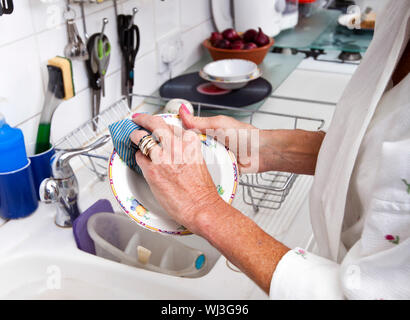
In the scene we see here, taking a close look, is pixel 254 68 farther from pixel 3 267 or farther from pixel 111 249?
pixel 3 267

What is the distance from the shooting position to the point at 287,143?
2.65 feet

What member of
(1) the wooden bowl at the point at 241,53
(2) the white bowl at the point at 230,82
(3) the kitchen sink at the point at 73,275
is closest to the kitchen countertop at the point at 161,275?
(3) the kitchen sink at the point at 73,275

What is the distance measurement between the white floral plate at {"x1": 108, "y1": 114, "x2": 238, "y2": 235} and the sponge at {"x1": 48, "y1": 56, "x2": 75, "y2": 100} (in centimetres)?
23

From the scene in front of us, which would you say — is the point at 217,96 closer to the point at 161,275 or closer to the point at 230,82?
the point at 230,82

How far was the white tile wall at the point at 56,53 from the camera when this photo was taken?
0.80 m

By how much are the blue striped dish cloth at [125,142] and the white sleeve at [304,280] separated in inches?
11.0

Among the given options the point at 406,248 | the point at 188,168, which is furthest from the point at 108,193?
the point at 406,248

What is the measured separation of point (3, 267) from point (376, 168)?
0.64 meters

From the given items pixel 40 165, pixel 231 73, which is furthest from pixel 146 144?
pixel 231 73

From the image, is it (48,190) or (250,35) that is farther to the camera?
(250,35)

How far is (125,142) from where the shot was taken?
0.67 meters

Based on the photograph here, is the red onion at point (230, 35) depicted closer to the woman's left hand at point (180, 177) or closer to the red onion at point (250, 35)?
the red onion at point (250, 35)

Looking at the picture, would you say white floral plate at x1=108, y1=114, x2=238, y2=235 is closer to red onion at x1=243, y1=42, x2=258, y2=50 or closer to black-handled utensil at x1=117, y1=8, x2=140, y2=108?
black-handled utensil at x1=117, y1=8, x2=140, y2=108

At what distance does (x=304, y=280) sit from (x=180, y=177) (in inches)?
8.5
